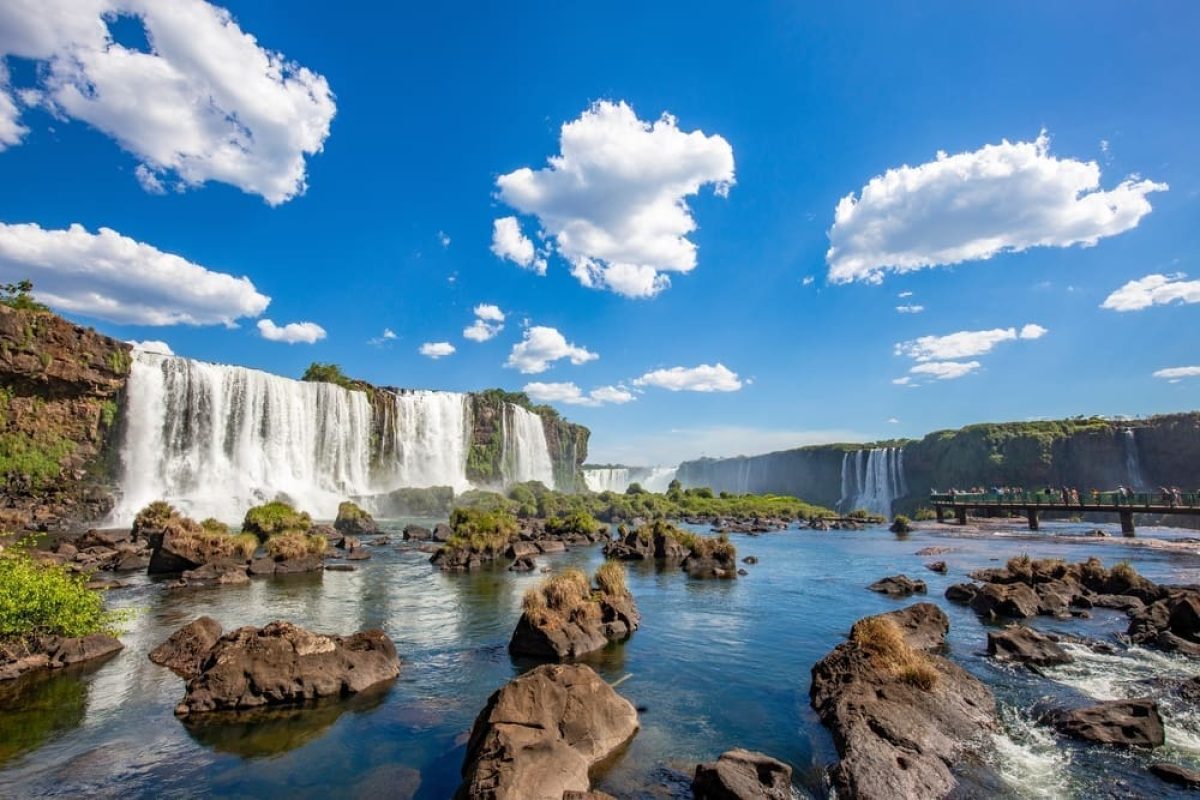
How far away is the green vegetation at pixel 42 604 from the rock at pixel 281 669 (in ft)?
16.4

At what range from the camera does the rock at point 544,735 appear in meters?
8.05

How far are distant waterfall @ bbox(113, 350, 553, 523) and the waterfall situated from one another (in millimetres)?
24731

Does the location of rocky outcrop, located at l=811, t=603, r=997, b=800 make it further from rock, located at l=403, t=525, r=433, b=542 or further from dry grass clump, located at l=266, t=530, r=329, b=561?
rock, located at l=403, t=525, r=433, b=542

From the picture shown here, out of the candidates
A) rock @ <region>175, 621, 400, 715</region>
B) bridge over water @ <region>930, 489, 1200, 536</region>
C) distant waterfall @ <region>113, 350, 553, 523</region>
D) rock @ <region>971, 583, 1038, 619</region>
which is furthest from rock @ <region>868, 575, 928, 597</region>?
distant waterfall @ <region>113, 350, 553, 523</region>

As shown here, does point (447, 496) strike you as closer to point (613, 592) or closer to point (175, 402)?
point (175, 402)

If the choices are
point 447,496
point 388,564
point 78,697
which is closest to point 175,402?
point 447,496

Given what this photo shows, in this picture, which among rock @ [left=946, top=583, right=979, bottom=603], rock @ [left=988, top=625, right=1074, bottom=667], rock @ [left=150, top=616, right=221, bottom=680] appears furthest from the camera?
rock @ [left=946, top=583, right=979, bottom=603]

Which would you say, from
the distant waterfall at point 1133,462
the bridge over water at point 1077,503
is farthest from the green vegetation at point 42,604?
the distant waterfall at point 1133,462

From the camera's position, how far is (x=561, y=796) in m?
8.05

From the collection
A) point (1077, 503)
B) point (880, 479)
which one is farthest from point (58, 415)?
point (880, 479)

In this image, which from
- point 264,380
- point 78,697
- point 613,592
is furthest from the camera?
point 264,380

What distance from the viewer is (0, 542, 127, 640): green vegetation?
14.2 meters

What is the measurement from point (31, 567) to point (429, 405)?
75864 millimetres

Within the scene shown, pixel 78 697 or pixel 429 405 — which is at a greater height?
pixel 429 405
